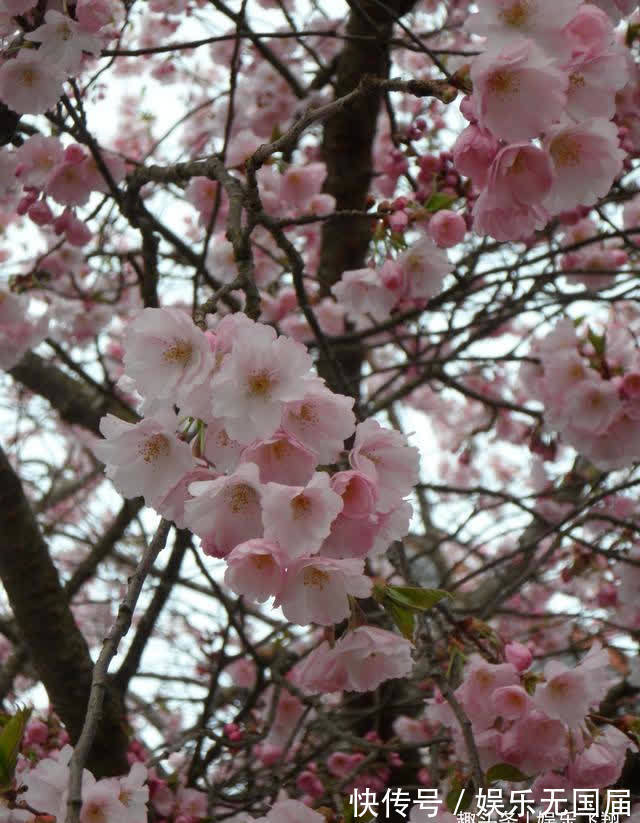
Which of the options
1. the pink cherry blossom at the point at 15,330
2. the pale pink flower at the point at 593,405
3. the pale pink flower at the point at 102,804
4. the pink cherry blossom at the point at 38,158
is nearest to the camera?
the pale pink flower at the point at 102,804

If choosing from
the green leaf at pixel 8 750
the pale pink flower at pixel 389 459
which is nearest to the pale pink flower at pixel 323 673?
the pale pink flower at pixel 389 459

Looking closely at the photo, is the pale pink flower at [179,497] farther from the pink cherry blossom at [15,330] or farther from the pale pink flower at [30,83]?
the pink cherry blossom at [15,330]

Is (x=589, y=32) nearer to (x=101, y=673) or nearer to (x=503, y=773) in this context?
(x=101, y=673)

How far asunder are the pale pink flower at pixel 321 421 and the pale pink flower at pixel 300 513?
6 cm

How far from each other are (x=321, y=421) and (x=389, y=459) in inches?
5.5

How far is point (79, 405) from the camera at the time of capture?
386cm

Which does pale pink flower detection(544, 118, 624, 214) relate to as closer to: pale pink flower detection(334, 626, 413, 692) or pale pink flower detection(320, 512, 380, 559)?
pale pink flower detection(320, 512, 380, 559)

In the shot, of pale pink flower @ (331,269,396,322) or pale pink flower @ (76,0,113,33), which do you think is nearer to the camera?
pale pink flower @ (76,0,113,33)

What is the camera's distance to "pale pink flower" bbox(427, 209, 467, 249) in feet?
6.28

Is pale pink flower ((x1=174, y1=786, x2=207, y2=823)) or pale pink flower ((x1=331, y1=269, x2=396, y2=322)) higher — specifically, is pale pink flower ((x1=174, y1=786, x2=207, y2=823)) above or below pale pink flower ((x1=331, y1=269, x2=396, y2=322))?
below

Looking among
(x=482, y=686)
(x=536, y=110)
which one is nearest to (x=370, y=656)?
(x=482, y=686)

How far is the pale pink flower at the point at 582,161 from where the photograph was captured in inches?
50.7

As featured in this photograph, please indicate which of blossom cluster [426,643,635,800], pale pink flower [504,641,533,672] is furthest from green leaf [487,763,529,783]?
pale pink flower [504,641,533,672]

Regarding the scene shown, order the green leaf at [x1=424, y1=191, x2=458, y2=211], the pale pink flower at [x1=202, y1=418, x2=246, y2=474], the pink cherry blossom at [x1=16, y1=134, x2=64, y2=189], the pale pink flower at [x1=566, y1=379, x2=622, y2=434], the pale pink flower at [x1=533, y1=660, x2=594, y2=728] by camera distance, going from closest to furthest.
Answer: the pale pink flower at [x1=202, y1=418, x2=246, y2=474]
the pale pink flower at [x1=533, y1=660, x2=594, y2=728]
the green leaf at [x1=424, y1=191, x2=458, y2=211]
the pale pink flower at [x1=566, y1=379, x2=622, y2=434]
the pink cherry blossom at [x1=16, y1=134, x2=64, y2=189]
